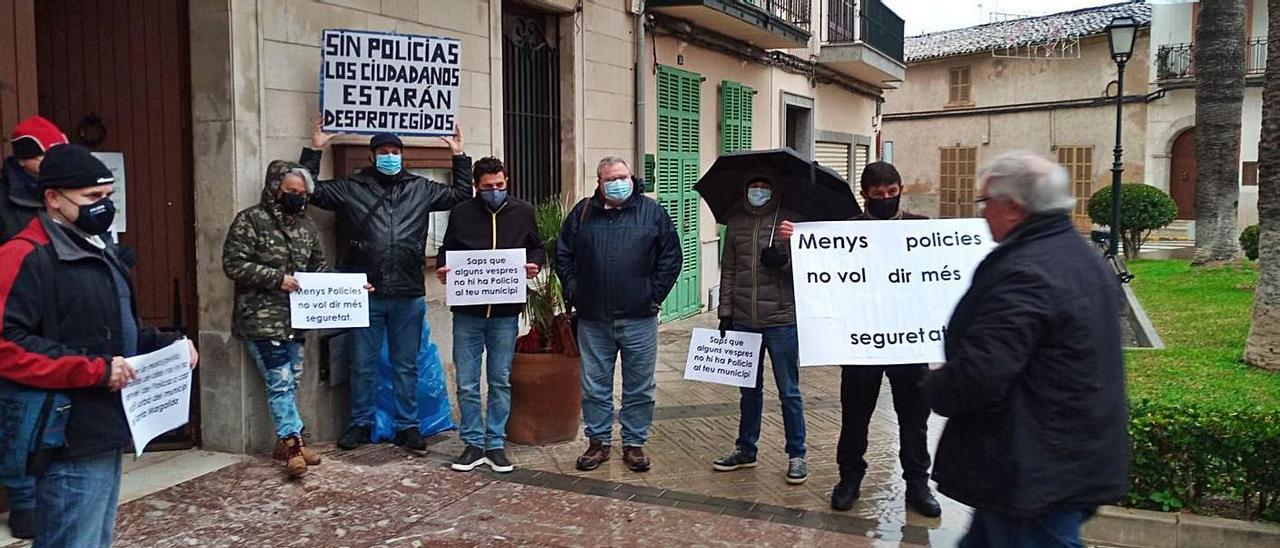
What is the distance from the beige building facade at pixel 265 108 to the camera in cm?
603

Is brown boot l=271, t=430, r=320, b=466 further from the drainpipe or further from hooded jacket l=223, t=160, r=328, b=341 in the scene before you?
the drainpipe

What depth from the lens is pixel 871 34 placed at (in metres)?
20.2

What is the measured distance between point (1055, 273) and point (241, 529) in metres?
4.01

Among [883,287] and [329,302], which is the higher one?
[883,287]

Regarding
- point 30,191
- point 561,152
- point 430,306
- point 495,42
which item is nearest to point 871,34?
point 561,152

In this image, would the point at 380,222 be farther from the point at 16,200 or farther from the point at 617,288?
the point at 16,200

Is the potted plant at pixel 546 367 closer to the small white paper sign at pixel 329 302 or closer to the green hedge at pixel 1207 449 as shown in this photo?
the small white paper sign at pixel 329 302

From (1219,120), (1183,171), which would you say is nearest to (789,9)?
(1219,120)

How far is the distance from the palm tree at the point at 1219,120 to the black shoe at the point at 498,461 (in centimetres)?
1559

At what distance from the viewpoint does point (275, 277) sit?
5844 millimetres

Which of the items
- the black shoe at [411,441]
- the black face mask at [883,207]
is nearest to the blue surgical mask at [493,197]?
the black shoe at [411,441]

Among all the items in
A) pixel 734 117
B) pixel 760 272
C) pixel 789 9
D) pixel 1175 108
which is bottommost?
pixel 760 272

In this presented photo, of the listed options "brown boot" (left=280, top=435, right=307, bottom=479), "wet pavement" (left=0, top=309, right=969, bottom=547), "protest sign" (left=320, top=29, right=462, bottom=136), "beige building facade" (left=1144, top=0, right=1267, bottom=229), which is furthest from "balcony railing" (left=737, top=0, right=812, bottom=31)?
"beige building facade" (left=1144, top=0, right=1267, bottom=229)

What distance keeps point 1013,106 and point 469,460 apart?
34088 mm
